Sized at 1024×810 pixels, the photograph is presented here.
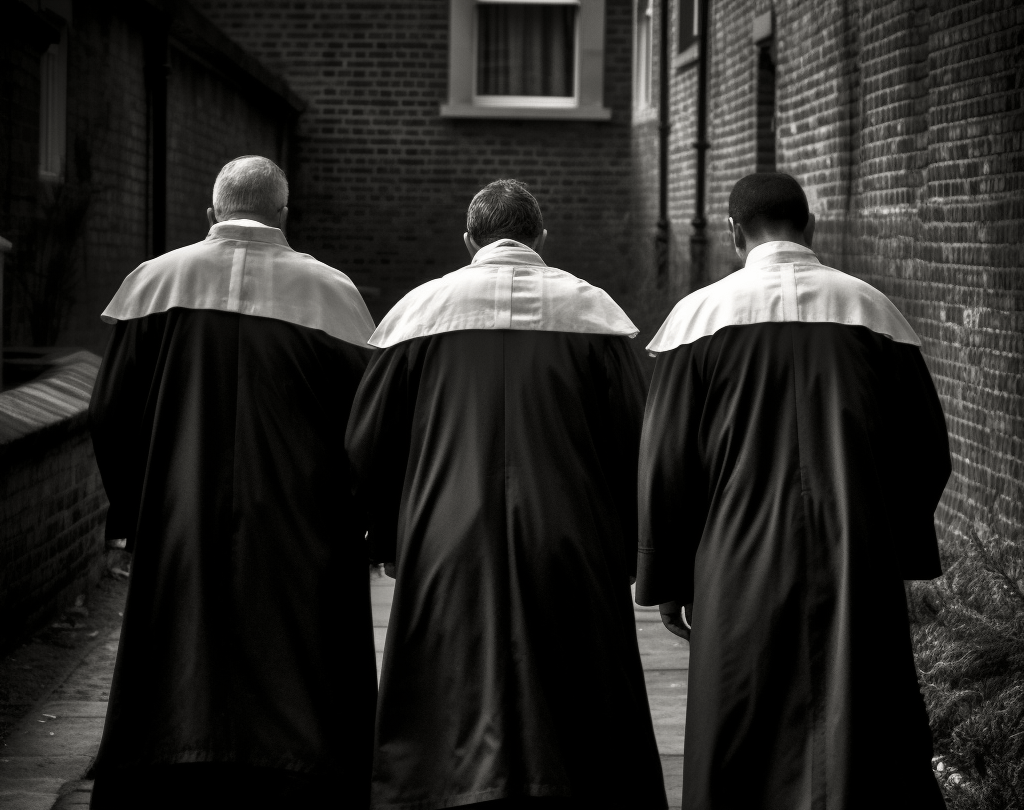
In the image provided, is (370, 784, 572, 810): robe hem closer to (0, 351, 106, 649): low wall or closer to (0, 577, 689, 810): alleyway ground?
(0, 577, 689, 810): alleyway ground

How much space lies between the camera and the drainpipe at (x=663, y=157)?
1428cm

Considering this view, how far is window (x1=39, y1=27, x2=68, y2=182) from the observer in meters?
8.68

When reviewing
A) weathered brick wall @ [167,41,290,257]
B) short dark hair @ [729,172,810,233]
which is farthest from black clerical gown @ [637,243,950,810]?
weathered brick wall @ [167,41,290,257]

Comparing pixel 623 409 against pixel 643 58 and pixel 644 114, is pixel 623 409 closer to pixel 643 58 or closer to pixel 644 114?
pixel 644 114

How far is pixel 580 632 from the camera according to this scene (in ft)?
12.0

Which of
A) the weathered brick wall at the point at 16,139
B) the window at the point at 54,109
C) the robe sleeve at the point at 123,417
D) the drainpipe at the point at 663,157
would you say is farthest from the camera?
the drainpipe at the point at 663,157

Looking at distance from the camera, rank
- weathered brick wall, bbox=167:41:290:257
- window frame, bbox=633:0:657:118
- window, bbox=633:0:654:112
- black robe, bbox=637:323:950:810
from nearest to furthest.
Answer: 1. black robe, bbox=637:323:950:810
2. weathered brick wall, bbox=167:41:290:257
3. window frame, bbox=633:0:657:118
4. window, bbox=633:0:654:112

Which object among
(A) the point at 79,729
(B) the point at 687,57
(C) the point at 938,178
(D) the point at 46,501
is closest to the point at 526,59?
(B) the point at 687,57

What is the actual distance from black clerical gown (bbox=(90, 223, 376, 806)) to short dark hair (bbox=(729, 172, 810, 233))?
1147 mm

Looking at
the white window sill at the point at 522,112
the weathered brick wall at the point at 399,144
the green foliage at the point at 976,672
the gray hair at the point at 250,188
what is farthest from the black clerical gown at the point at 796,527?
the white window sill at the point at 522,112

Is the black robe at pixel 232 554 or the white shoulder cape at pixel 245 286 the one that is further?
the white shoulder cape at pixel 245 286

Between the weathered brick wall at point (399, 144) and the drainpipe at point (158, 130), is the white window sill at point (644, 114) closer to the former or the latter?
the weathered brick wall at point (399, 144)

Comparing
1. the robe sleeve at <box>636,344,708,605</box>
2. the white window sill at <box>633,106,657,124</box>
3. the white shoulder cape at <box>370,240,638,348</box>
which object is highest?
the white window sill at <box>633,106,657,124</box>

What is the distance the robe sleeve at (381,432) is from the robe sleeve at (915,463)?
4.10ft
